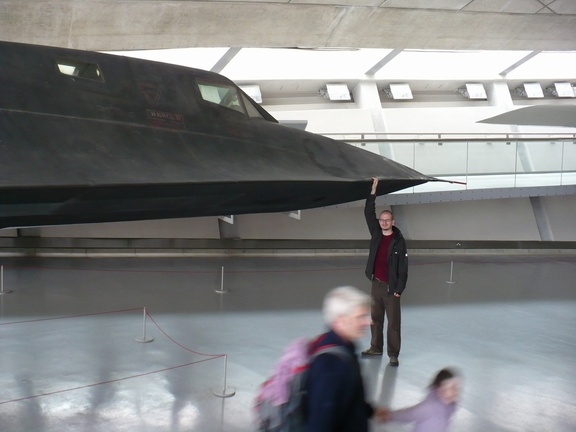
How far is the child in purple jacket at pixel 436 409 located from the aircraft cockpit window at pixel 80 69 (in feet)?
13.2

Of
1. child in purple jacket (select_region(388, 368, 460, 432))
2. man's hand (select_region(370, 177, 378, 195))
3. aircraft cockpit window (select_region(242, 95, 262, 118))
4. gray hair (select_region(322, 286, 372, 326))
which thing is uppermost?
aircraft cockpit window (select_region(242, 95, 262, 118))

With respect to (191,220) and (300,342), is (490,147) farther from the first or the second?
(300,342)

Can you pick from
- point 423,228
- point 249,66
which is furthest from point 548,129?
point 249,66

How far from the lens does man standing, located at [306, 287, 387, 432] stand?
221 centimetres

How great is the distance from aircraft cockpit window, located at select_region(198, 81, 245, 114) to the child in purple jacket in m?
4.13

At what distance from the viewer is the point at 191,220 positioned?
12289mm

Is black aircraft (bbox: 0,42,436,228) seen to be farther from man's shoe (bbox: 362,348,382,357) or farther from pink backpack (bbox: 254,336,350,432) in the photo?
pink backpack (bbox: 254,336,350,432)

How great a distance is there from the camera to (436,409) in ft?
9.80

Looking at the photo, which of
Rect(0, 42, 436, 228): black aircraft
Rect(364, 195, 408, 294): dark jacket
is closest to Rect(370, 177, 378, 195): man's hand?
Rect(0, 42, 436, 228): black aircraft

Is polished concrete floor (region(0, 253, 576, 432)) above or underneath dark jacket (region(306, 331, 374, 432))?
underneath

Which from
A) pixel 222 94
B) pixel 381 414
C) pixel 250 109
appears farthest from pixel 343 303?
pixel 250 109

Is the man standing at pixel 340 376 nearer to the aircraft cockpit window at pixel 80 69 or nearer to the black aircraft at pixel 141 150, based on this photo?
the black aircraft at pixel 141 150

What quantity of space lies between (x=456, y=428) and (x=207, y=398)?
1905 mm

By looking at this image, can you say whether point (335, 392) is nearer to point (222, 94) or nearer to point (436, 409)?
point (436, 409)
